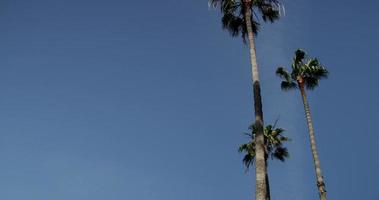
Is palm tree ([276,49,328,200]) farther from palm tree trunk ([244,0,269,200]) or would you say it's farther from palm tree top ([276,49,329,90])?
palm tree trunk ([244,0,269,200])

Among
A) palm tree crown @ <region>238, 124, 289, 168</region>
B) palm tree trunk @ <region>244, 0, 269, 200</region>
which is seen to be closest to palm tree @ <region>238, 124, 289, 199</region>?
palm tree crown @ <region>238, 124, 289, 168</region>

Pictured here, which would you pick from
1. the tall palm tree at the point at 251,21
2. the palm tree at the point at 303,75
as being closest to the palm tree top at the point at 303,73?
the palm tree at the point at 303,75

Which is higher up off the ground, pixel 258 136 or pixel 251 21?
pixel 251 21

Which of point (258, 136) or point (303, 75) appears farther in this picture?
point (303, 75)

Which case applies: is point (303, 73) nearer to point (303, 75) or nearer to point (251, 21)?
point (303, 75)

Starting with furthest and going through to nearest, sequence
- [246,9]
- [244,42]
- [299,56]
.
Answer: [299,56] → [244,42] → [246,9]

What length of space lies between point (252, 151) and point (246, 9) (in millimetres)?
21400

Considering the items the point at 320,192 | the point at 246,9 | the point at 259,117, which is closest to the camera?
the point at 259,117

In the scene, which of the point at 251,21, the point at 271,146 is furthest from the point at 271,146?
the point at 251,21

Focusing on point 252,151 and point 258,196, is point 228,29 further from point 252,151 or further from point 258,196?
point 252,151

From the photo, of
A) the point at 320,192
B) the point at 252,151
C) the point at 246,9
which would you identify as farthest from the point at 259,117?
the point at 252,151

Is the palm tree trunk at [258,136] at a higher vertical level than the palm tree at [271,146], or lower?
lower

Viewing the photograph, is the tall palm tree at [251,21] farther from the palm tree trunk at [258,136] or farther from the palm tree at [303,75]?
the palm tree at [303,75]

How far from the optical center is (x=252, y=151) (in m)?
45.1
